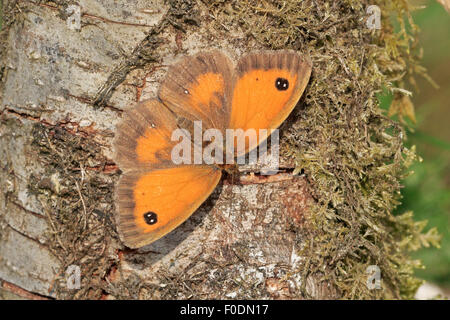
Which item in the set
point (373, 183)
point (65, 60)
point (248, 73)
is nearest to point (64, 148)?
point (65, 60)

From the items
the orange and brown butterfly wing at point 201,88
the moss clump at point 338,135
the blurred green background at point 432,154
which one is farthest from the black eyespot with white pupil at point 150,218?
the blurred green background at point 432,154

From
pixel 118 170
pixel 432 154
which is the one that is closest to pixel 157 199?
pixel 118 170

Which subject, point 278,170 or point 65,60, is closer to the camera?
point 65,60

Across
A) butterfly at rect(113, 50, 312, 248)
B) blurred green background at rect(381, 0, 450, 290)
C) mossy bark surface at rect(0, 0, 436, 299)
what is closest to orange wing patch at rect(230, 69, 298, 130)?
butterfly at rect(113, 50, 312, 248)

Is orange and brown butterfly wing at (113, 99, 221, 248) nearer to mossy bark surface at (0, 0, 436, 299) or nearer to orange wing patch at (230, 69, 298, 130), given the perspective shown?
mossy bark surface at (0, 0, 436, 299)

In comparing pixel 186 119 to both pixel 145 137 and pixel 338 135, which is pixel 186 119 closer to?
pixel 145 137

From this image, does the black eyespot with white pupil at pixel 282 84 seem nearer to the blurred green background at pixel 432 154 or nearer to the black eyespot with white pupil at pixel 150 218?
the black eyespot with white pupil at pixel 150 218

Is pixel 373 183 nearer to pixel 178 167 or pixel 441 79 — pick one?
pixel 178 167
